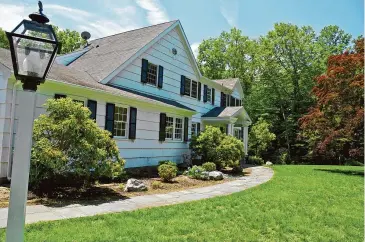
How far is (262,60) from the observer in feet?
104

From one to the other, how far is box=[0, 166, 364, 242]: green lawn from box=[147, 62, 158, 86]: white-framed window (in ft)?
27.9

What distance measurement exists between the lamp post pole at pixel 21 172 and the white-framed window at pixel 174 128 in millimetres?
11660

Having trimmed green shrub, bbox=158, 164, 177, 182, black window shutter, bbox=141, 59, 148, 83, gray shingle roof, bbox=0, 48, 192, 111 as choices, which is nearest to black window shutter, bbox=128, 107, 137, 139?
gray shingle roof, bbox=0, 48, 192, 111

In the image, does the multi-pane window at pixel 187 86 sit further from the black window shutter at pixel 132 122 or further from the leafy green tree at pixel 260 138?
the leafy green tree at pixel 260 138

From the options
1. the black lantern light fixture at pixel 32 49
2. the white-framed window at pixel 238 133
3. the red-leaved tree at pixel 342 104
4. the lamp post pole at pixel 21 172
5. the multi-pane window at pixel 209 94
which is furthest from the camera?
the white-framed window at pixel 238 133

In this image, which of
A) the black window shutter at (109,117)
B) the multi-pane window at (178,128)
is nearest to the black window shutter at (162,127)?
the multi-pane window at (178,128)

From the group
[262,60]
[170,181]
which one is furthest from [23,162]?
[262,60]

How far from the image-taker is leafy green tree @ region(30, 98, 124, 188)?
22.1ft

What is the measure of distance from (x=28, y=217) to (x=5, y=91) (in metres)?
4.22

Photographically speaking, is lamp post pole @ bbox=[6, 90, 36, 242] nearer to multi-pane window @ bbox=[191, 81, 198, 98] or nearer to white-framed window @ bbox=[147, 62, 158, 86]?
white-framed window @ bbox=[147, 62, 158, 86]

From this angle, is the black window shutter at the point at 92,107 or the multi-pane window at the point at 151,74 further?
the multi-pane window at the point at 151,74

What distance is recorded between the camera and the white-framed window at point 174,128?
14.4 metres

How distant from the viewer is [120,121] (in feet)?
37.0

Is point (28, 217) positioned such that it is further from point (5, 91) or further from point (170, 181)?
point (170, 181)
